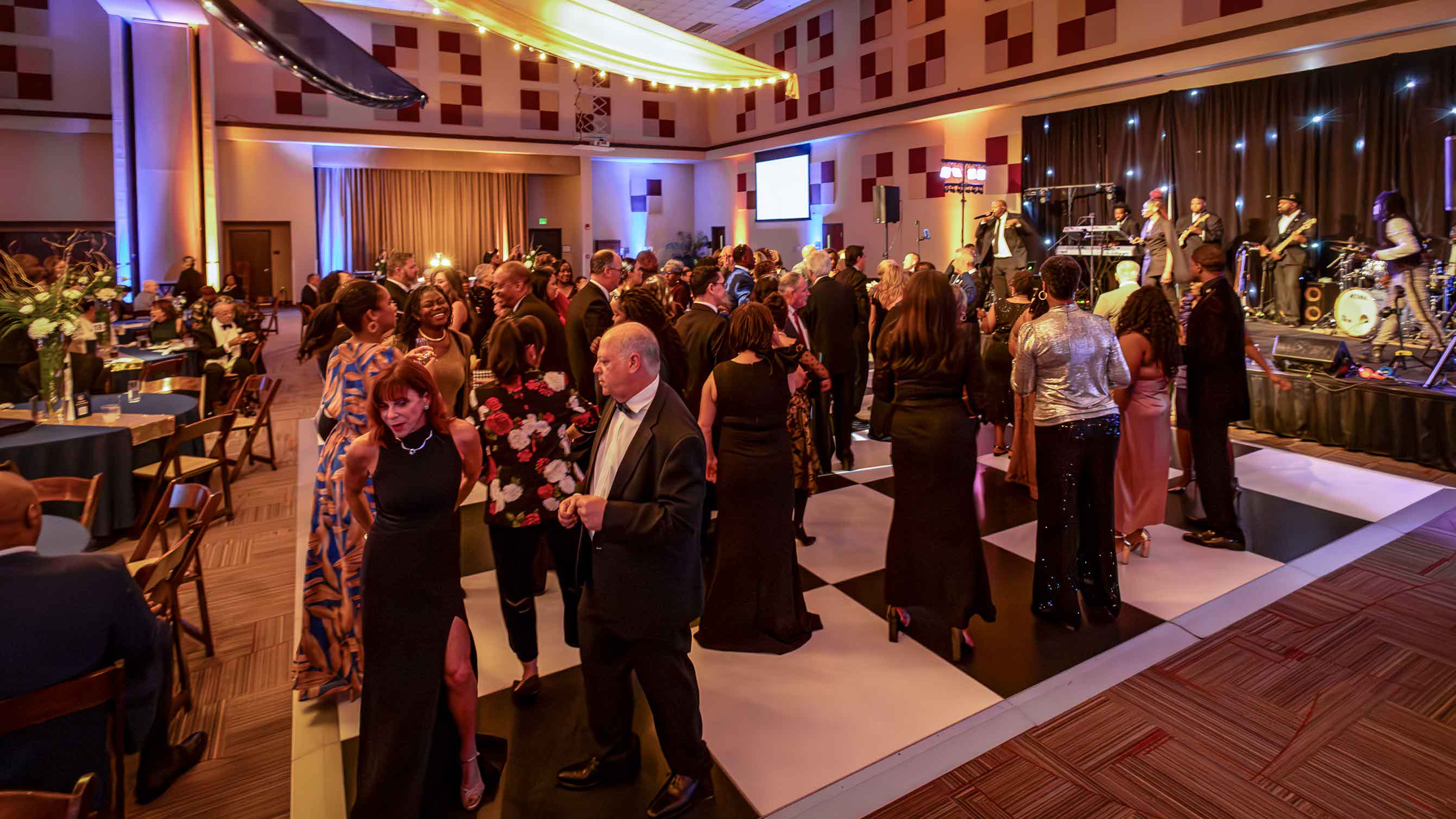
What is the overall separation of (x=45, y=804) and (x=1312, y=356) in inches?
318

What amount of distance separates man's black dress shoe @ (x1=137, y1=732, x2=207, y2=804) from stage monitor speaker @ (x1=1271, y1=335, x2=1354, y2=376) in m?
7.84

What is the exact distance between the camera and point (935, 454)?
9.95 feet

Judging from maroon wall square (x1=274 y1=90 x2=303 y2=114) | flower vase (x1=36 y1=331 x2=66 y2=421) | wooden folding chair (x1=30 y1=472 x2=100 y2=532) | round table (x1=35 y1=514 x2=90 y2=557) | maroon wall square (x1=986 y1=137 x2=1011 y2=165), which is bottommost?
round table (x1=35 y1=514 x2=90 y2=557)

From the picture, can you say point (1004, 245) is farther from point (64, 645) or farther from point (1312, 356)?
point (64, 645)

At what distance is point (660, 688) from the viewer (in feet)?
7.08

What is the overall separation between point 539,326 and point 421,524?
3.55ft

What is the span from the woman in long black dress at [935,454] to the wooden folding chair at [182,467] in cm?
339

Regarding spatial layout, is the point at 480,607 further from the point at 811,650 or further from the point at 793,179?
the point at 793,179

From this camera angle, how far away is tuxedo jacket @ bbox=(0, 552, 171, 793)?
1.67 meters

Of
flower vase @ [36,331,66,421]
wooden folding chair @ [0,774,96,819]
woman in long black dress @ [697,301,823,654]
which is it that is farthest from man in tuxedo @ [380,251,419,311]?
wooden folding chair @ [0,774,96,819]

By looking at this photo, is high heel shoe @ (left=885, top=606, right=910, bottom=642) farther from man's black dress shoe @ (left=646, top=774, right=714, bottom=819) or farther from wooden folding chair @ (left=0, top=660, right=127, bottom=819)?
wooden folding chair @ (left=0, top=660, right=127, bottom=819)

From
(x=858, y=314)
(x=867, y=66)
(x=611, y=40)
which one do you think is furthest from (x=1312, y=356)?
(x=867, y=66)

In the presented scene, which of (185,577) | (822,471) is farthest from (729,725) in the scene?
(822,471)

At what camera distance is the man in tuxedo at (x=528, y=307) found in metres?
3.74
